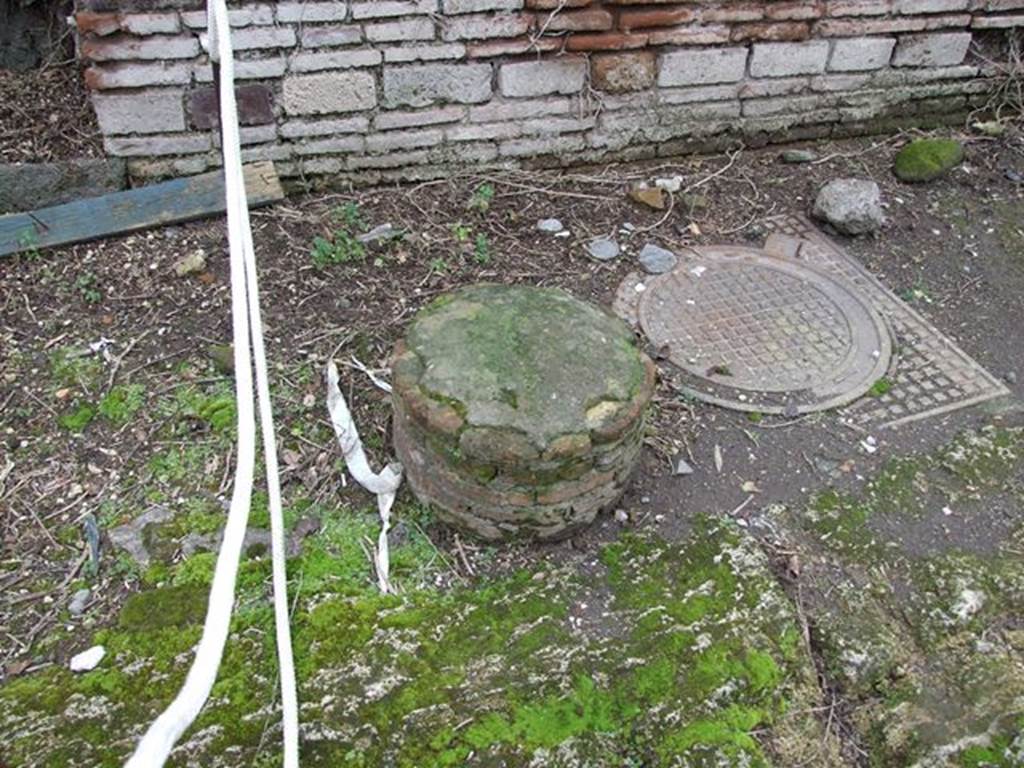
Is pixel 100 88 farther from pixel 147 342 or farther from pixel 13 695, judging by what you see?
pixel 13 695

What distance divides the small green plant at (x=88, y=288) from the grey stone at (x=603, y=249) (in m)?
1.84

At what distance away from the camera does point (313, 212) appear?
3.67 m

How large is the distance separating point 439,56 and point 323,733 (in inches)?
102

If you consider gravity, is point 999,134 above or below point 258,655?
above

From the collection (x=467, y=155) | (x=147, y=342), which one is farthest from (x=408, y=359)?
(x=467, y=155)

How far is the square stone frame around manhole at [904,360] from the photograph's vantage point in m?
3.02

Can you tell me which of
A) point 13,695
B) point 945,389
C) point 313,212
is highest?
point 313,212

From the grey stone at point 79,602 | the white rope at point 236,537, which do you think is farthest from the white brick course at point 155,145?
the grey stone at point 79,602

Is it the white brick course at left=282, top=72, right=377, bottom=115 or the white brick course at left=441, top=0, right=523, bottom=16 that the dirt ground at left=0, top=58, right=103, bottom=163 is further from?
the white brick course at left=441, top=0, right=523, bottom=16

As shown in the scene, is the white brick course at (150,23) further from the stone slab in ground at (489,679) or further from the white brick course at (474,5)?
the stone slab in ground at (489,679)

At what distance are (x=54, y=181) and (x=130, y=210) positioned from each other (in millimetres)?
368

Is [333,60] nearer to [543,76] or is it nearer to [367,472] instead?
[543,76]

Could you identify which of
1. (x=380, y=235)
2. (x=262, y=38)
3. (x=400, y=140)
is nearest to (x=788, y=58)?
(x=400, y=140)

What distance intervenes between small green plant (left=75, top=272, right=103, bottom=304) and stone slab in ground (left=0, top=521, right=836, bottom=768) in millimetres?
1306
